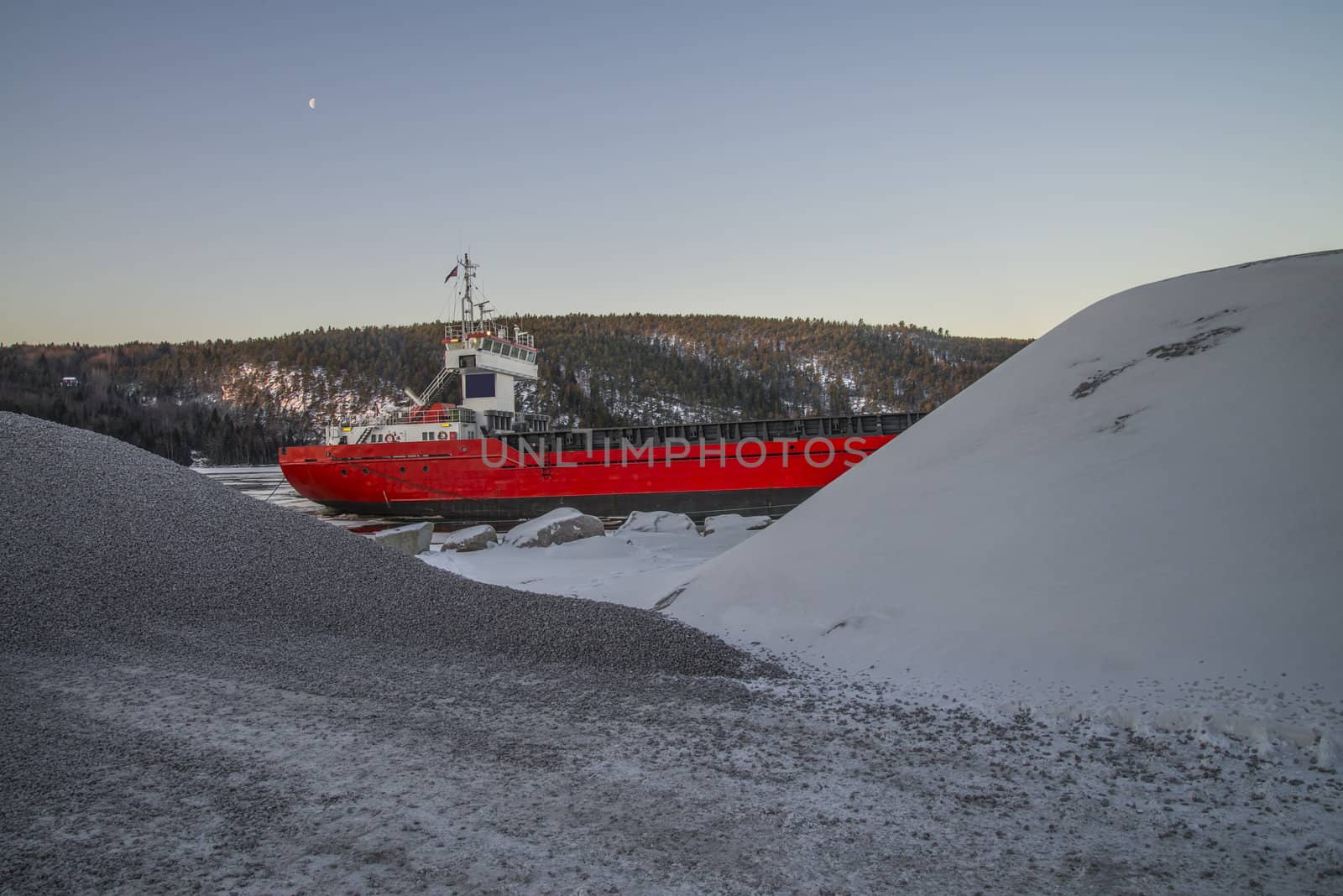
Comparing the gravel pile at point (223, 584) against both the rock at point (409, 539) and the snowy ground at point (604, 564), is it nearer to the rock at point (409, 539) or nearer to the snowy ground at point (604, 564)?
the snowy ground at point (604, 564)

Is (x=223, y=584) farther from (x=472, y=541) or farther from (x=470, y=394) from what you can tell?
(x=470, y=394)

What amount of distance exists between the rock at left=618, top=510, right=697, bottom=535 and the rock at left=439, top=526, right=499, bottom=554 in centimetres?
211

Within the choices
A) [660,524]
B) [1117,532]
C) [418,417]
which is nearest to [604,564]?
[660,524]

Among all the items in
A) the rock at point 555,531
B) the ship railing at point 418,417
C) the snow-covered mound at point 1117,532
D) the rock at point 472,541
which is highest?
the ship railing at point 418,417

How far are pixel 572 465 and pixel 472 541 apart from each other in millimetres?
9263

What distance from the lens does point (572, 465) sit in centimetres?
2130

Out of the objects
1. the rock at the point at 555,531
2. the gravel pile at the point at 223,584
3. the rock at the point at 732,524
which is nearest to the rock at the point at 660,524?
the rock at the point at 732,524

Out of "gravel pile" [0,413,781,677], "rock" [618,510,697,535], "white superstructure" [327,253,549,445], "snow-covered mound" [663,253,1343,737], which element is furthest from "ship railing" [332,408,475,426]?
"snow-covered mound" [663,253,1343,737]

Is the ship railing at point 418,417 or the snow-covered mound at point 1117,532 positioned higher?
the ship railing at point 418,417

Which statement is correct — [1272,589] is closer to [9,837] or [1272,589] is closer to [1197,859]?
[1197,859]

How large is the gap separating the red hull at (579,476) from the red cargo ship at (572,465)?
28 millimetres

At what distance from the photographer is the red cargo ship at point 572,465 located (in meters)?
20.4

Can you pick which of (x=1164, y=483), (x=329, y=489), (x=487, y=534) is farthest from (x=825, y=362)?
(x=1164, y=483)

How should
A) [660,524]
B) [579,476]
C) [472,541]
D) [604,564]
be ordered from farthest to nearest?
[579,476], [660,524], [472,541], [604,564]
